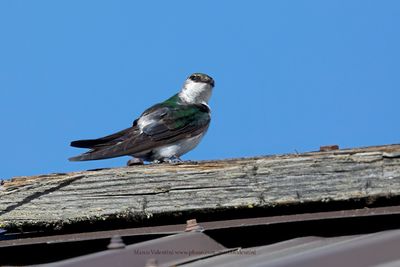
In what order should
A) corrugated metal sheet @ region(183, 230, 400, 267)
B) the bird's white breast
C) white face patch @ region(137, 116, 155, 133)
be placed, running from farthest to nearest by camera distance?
1. white face patch @ region(137, 116, 155, 133)
2. the bird's white breast
3. corrugated metal sheet @ region(183, 230, 400, 267)

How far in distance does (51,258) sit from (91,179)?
0.84ft

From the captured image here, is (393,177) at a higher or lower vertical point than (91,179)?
lower

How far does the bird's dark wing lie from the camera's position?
577 cm

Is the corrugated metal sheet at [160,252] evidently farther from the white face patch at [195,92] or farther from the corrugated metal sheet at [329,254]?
the white face patch at [195,92]

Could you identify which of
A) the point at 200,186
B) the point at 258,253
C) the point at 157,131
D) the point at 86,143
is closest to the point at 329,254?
the point at 258,253

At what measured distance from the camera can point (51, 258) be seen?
9.52 feet

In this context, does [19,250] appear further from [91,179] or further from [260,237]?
[260,237]

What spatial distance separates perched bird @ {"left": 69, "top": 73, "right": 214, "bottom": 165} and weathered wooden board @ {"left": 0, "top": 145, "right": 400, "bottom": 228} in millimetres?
2500

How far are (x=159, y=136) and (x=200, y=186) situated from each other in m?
3.96

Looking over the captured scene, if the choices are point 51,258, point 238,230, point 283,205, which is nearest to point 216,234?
point 238,230

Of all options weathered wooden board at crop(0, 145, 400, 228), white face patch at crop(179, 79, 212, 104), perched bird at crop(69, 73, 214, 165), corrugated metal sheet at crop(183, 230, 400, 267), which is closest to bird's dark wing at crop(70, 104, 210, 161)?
perched bird at crop(69, 73, 214, 165)

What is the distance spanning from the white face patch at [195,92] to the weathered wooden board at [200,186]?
538 cm

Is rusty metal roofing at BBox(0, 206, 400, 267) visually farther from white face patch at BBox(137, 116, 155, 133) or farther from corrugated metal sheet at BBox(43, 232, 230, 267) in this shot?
white face patch at BBox(137, 116, 155, 133)

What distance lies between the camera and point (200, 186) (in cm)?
270
